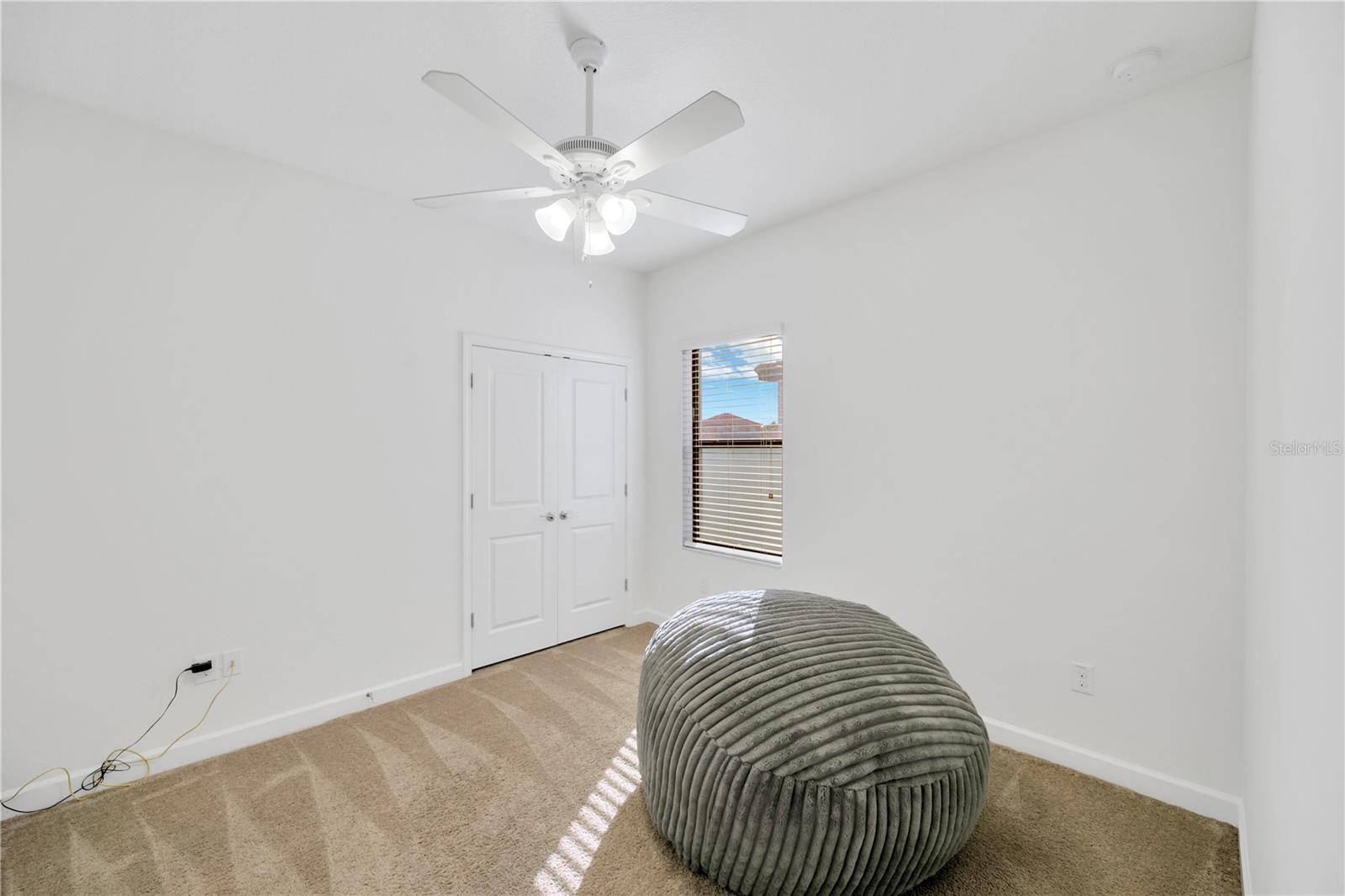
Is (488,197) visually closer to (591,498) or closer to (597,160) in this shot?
(597,160)

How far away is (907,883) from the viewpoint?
1561 millimetres

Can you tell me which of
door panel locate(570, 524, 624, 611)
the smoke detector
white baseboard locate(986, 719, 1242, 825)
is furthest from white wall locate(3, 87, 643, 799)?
the smoke detector

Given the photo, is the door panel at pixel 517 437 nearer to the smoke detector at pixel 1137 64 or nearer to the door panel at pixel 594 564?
the door panel at pixel 594 564

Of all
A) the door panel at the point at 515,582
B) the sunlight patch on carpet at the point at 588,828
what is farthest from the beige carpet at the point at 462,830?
the door panel at the point at 515,582

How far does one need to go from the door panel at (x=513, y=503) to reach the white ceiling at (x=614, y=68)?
4.08ft

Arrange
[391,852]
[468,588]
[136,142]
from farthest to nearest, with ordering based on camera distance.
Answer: [468,588]
[136,142]
[391,852]

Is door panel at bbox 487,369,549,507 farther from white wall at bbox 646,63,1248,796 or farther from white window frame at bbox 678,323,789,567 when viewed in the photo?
white wall at bbox 646,63,1248,796

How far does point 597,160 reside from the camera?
1.76 metres

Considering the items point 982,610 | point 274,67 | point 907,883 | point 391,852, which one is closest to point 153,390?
point 274,67

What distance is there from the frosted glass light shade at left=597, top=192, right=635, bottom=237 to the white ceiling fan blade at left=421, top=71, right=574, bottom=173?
14 centimetres

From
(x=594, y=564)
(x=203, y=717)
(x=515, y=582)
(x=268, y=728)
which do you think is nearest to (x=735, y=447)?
(x=594, y=564)

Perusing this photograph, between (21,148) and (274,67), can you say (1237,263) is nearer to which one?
(274,67)

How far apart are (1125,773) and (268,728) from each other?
11.6 feet

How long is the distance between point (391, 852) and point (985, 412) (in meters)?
2.79
